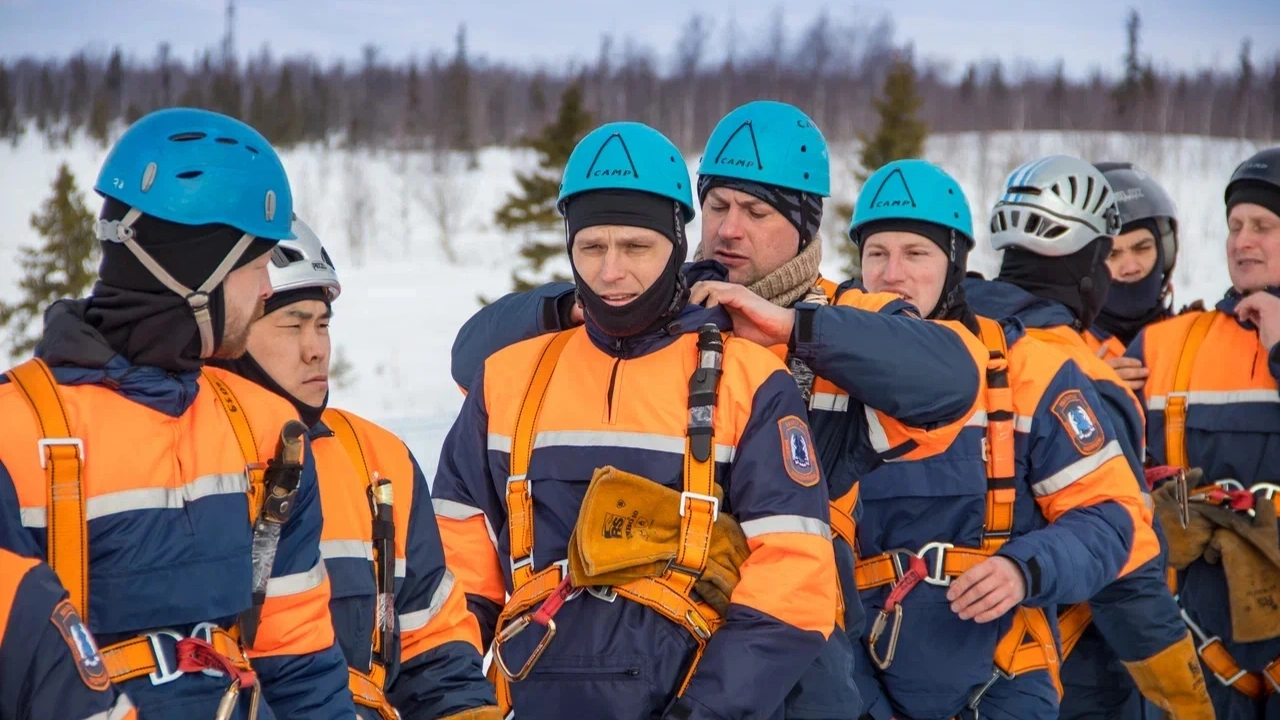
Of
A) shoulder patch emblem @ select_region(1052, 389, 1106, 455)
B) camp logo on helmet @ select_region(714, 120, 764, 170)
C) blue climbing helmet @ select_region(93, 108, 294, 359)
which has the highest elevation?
camp logo on helmet @ select_region(714, 120, 764, 170)

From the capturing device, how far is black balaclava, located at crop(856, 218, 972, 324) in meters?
4.61

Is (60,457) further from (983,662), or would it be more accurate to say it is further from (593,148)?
(983,662)

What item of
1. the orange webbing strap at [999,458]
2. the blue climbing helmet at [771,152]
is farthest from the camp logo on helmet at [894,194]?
the orange webbing strap at [999,458]

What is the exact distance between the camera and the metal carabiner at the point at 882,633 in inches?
166

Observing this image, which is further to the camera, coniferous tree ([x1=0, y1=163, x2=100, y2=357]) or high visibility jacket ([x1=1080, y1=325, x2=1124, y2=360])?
coniferous tree ([x1=0, y1=163, x2=100, y2=357])

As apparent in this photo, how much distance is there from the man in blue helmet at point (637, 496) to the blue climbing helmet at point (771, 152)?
2.29 ft

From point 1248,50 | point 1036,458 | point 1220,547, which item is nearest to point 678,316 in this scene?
point 1036,458

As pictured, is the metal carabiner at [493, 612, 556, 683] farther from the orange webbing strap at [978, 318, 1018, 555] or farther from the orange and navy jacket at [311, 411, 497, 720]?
the orange webbing strap at [978, 318, 1018, 555]

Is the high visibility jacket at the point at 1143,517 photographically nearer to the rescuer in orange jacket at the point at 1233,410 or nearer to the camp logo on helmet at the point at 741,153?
the rescuer in orange jacket at the point at 1233,410

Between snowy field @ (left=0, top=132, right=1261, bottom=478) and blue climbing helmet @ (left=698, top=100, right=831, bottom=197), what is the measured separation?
56.3ft

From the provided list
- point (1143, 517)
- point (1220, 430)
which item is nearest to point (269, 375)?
point (1143, 517)

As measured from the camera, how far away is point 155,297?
2.70 meters

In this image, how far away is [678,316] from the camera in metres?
3.54

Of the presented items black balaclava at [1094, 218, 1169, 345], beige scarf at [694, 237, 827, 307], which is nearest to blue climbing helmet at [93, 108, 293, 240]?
beige scarf at [694, 237, 827, 307]
